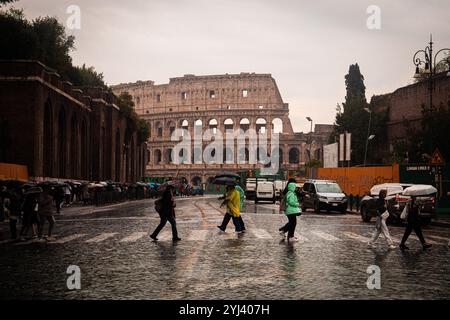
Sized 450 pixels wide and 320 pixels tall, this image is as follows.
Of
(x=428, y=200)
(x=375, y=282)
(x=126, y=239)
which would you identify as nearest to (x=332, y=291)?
(x=375, y=282)

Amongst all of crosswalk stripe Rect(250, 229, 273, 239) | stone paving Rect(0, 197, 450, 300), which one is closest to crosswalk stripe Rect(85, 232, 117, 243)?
stone paving Rect(0, 197, 450, 300)

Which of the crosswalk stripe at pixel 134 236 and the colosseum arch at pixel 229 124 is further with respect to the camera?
the colosseum arch at pixel 229 124

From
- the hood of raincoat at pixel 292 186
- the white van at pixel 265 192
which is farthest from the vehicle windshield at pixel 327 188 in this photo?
the hood of raincoat at pixel 292 186

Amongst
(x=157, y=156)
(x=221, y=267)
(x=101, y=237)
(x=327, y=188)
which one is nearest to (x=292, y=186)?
(x=221, y=267)

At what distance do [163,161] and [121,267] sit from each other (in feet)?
305

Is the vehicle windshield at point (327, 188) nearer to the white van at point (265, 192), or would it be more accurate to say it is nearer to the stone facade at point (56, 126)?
the white van at point (265, 192)

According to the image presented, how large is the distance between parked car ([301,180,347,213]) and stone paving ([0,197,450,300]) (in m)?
12.5

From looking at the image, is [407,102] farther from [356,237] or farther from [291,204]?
[291,204]

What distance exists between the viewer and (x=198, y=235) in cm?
1591

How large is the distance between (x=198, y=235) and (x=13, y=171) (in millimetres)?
20379

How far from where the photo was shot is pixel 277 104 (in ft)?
331

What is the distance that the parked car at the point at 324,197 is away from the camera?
28859 mm

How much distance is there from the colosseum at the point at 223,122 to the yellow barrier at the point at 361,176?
180 feet
